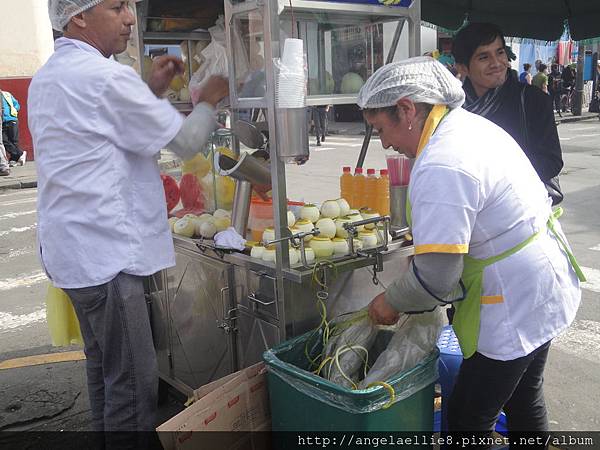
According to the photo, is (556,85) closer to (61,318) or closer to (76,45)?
(61,318)

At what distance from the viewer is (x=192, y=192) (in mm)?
3455

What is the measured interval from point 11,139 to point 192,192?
11.0 m

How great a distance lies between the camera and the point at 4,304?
5.07 metres

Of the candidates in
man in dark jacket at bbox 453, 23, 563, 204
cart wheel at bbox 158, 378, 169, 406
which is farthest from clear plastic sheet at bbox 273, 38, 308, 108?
cart wheel at bbox 158, 378, 169, 406

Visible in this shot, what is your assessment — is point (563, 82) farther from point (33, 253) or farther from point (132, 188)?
point (132, 188)

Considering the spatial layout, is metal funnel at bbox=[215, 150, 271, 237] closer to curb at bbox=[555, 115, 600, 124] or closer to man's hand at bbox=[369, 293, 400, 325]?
man's hand at bbox=[369, 293, 400, 325]

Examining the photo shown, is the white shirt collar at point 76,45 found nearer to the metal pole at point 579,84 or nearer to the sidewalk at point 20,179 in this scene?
the sidewalk at point 20,179

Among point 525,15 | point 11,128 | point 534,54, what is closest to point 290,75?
point 525,15

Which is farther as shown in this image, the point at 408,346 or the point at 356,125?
the point at 356,125

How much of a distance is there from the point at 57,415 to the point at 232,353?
1.32m

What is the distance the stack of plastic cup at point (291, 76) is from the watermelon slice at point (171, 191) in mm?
1509

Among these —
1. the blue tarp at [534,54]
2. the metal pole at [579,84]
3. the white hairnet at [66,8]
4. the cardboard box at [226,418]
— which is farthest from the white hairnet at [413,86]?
the blue tarp at [534,54]

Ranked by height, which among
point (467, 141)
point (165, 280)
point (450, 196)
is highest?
point (467, 141)

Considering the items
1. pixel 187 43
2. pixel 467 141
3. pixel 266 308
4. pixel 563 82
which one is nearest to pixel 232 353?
pixel 266 308
